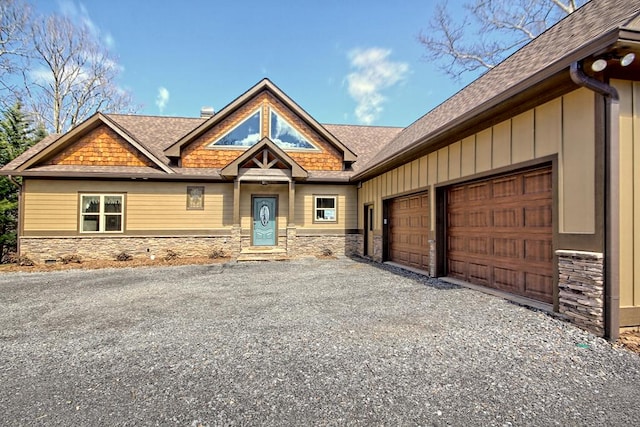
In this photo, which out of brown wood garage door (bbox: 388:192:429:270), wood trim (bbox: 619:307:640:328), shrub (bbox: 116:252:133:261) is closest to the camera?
wood trim (bbox: 619:307:640:328)

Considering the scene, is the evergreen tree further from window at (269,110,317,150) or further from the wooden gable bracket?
window at (269,110,317,150)

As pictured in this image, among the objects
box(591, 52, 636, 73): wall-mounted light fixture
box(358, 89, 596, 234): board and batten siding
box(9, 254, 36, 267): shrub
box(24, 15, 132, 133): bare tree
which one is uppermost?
box(24, 15, 132, 133): bare tree

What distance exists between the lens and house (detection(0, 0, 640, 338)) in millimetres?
3713

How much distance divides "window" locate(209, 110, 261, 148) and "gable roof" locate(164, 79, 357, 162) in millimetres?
649

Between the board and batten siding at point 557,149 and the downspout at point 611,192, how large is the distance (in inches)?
6.3

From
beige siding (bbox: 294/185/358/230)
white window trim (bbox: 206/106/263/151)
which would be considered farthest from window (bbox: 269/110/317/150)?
beige siding (bbox: 294/185/358/230)

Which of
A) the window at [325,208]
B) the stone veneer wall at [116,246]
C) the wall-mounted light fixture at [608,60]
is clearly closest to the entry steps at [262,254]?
the stone veneer wall at [116,246]

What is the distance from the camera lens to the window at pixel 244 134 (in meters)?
12.4

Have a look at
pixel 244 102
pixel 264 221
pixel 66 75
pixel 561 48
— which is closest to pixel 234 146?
pixel 244 102

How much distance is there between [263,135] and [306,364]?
35.9 ft

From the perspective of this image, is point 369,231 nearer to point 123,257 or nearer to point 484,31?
point 123,257

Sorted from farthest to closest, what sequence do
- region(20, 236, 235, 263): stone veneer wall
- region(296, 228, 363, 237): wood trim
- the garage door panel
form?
region(296, 228, 363, 237): wood trim → region(20, 236, 235, 263): stone veneer wall → the garage door panel

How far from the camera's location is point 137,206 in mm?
11195

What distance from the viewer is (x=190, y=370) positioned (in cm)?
287
